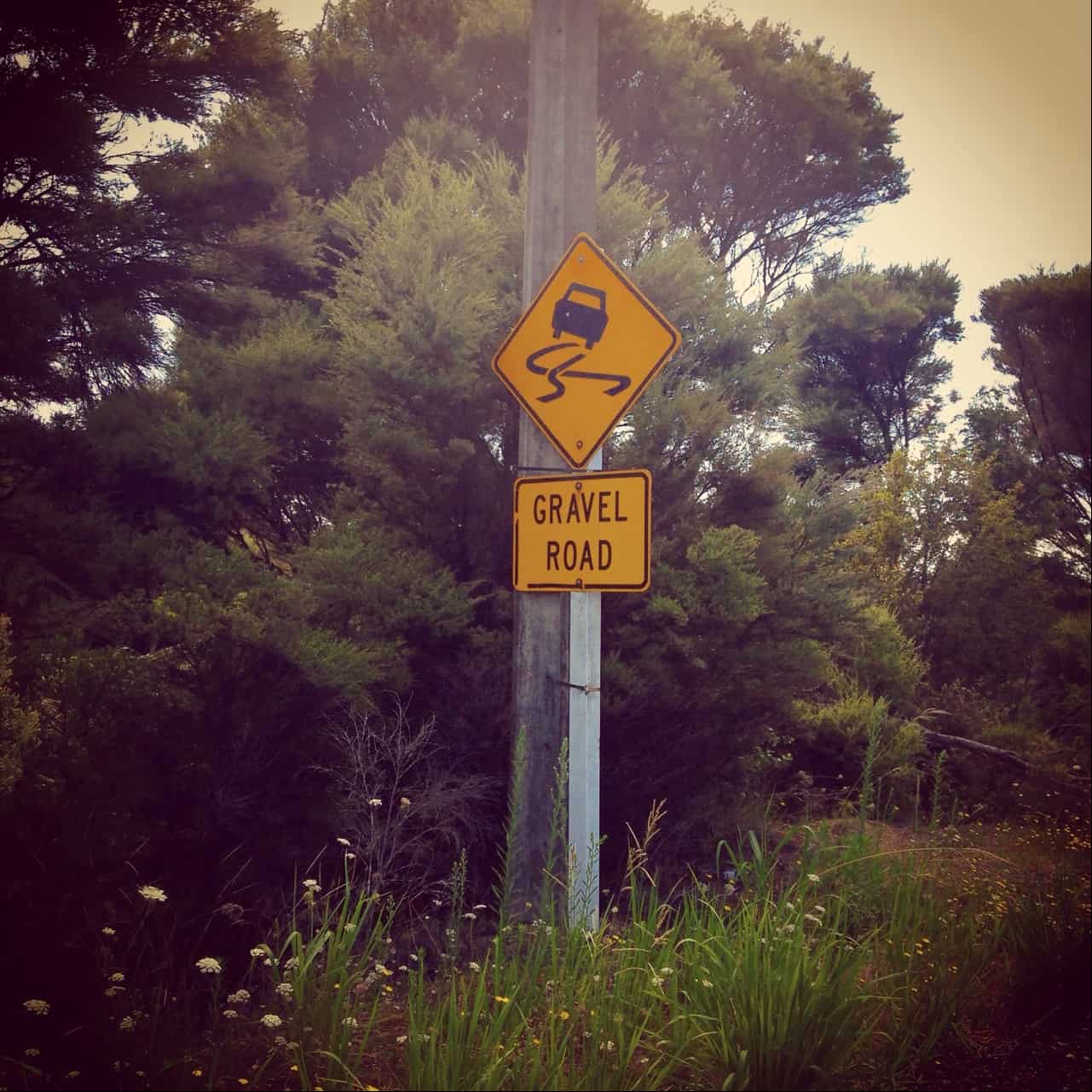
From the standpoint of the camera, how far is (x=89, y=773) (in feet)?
15.9

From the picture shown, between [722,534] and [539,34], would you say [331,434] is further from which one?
[539,34]

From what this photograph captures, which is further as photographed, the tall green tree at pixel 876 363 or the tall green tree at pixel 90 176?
the tall green tree at pixel 876 363

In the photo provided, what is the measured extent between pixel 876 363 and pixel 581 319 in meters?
20.5

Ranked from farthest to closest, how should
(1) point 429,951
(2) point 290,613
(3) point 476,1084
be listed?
1. (2) point 290,613
2. (1) point 429,951
3. (3) point 476,1084

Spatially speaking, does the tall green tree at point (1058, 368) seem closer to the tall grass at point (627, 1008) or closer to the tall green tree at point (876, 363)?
the tall green tree at point (876, 363)

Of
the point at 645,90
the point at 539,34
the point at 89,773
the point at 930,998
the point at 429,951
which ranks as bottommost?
the point at 429,951

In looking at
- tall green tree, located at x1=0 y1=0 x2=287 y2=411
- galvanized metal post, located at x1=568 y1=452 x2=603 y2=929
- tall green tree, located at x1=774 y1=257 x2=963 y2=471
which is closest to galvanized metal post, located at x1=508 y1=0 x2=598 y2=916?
galvanized metal post, located at x1=568 y1=452 x2=603 y2=929

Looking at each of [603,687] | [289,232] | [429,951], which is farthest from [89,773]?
[289,232]

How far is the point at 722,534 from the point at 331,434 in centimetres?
404

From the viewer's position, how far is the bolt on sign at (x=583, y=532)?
4043 millimetres

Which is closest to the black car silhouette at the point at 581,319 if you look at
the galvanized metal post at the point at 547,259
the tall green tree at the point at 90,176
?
the galvanized metal post at the point at 547,259

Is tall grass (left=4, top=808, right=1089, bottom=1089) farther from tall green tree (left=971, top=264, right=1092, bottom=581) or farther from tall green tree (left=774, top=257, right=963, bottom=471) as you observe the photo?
tall green tree (left=774, top=257, right=963, bottom=471)

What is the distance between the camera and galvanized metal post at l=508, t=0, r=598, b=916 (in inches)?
174

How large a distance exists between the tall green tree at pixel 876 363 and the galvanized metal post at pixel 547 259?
1845 centimetres
